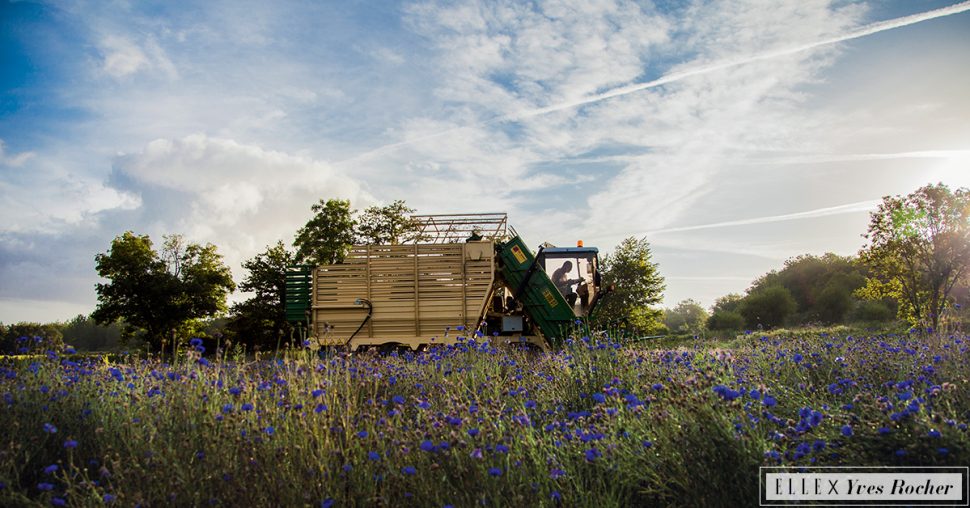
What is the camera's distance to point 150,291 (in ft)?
104

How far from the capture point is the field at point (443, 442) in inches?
142

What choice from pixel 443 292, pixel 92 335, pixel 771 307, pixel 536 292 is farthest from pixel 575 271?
pixel 92 335

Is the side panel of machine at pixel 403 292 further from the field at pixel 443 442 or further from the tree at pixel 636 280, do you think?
the tree at pixel 636 280

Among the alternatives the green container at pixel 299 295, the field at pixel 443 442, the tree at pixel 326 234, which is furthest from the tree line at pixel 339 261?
the field at pixel 443 442

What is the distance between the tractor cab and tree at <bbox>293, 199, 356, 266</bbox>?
16.1m

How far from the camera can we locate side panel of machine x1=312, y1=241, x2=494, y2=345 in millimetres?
15086

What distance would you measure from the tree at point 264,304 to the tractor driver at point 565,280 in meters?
15.7

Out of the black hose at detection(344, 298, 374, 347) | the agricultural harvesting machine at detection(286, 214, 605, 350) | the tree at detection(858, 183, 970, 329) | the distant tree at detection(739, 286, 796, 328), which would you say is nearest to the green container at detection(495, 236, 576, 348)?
the agricultural harvesting machine at detection(286, 214, 605, 350)

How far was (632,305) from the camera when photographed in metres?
33.3

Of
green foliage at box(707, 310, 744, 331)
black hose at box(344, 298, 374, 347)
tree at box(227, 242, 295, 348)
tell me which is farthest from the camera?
green foliage at box(707, 310, 744, 331)

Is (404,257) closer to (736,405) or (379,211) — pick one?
(736,405)

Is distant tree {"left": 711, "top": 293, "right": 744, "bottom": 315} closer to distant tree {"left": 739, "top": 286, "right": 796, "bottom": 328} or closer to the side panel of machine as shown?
distant tree {"left": 739, "top": 286, "right": 796, "bottom": 328}

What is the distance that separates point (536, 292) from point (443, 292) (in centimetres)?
220

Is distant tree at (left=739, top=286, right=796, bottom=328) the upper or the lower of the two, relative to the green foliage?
upper
